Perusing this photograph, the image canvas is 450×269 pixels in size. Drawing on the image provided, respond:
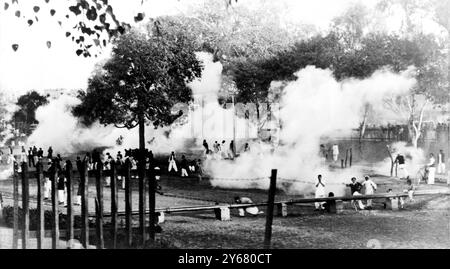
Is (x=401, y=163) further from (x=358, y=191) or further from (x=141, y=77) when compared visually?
(x=141, y=77)

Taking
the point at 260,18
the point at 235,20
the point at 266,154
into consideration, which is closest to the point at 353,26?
the point at 260,18

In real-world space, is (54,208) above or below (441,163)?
above

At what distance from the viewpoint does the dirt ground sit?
11.2 m

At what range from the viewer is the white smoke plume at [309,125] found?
18.7m

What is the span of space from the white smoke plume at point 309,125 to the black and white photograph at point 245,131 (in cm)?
7

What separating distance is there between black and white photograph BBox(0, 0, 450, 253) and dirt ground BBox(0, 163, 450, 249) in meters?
0.08

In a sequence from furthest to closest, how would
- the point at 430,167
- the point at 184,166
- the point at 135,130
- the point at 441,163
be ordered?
the point at 441,163, the point at 184,166, the point at 430,167, the point at 135,130

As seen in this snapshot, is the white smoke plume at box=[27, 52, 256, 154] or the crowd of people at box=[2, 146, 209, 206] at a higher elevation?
the white smoke plume at box=[27, 52, 256, 154]

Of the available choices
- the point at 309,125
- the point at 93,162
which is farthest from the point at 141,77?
the point at 309,125

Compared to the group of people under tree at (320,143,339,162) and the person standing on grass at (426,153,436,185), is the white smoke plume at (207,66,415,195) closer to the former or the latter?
the group of people under tree at (320,143,339,162)

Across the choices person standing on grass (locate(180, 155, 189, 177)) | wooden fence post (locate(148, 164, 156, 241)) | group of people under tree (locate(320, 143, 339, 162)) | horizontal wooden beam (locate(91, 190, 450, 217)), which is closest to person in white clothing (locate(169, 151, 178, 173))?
person standing on grass (locate(180, 155, 189, 177))

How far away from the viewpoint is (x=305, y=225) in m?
13.6

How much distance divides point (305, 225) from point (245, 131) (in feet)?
23.7

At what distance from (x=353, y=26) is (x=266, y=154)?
739cm
